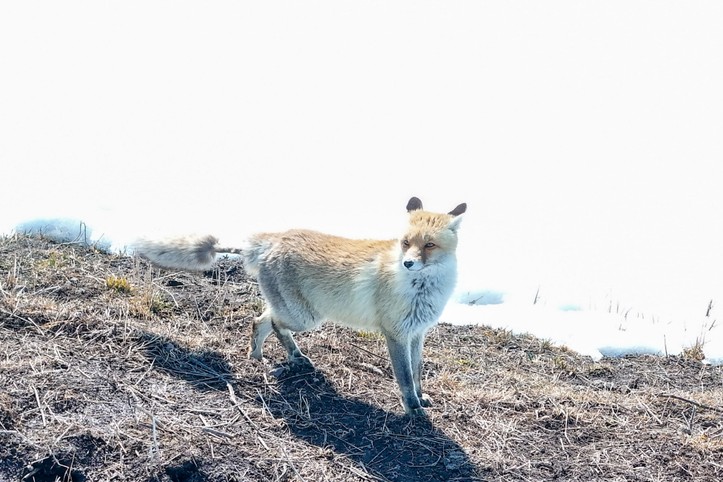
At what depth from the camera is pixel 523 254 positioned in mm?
10492

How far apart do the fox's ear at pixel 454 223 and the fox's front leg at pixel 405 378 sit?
0.99 m

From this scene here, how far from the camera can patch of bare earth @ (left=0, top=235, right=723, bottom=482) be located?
4719mm

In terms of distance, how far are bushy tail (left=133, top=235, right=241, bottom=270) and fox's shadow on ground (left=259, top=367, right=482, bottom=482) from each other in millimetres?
1350

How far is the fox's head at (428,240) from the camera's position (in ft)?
17.3

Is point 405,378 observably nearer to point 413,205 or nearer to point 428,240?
point 428,240

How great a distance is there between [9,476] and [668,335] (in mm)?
6923

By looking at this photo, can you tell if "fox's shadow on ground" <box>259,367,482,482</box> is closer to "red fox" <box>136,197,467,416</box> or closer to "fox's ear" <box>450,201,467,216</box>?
"red fox" <box>136,197,467,416</box>

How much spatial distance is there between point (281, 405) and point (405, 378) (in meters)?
0.99

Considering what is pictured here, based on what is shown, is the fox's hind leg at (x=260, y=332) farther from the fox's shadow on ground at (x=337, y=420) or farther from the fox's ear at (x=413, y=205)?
the fox's ear at (x=413, y=205)

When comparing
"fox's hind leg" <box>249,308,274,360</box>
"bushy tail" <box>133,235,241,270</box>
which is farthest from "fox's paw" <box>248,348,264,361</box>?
"bushy tail" <box>133,235,241,270</box>

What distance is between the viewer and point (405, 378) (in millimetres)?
5488

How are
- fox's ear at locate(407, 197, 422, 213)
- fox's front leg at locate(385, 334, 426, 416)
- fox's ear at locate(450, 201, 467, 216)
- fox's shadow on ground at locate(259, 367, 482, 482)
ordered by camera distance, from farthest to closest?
fox's ear at locate(407, 197, 422, 213)
fox's ear at locate(450, 201, 467, 216)
fox's front leg at locate(385, 334, 426, 416)
fox's shadow on ground at locate(259, 367, 482, 482)

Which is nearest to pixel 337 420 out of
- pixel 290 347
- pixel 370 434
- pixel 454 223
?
pixel 370 434

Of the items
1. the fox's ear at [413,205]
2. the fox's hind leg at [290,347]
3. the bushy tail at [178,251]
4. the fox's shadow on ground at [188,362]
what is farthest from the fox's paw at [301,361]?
the fox's ear at [413,205]
